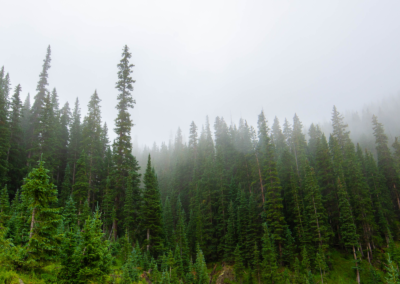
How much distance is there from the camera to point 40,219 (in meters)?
12.3

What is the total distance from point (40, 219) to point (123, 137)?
75.5ft

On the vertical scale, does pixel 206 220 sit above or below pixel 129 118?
below

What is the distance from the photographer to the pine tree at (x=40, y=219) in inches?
459

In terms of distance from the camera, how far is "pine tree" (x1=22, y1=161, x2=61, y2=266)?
1166cm

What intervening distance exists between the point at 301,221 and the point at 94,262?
41.7 meters

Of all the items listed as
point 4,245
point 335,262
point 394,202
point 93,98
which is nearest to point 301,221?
point 335,262

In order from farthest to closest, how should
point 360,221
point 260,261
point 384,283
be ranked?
point 360,221 < point 260,261 < point 384,283

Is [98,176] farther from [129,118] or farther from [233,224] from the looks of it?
[233,224]

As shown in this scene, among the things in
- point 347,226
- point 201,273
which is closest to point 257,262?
point 201,273

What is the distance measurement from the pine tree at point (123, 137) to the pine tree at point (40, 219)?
69.1ft

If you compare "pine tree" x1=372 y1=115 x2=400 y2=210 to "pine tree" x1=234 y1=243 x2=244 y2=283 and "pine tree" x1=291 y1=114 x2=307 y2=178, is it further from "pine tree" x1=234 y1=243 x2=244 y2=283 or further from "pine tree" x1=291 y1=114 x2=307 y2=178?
"pine tree" x1=234 y1=243 x2=244 y2=283

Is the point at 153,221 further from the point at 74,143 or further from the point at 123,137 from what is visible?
the point at 74,143

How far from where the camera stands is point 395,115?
18000 centimetres

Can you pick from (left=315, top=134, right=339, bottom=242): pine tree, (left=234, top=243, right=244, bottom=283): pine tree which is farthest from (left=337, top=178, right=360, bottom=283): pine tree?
(left=234, top=243, right=244, bottom=283): pine tree
